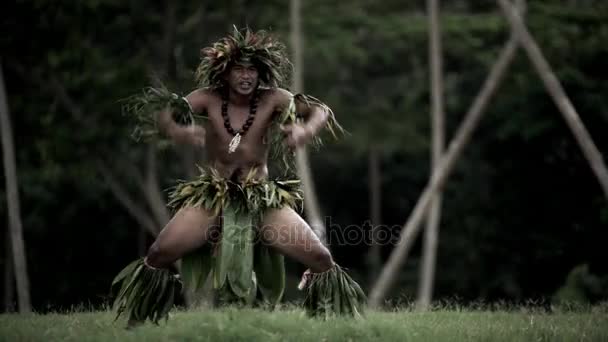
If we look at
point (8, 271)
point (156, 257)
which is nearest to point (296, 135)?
point (156, 257)

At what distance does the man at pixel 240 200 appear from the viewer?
247 inches

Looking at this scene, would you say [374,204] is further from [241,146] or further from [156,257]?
[156,257]

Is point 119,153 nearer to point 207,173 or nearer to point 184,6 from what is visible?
point 184,6

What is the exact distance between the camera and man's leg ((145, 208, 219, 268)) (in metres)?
6.24

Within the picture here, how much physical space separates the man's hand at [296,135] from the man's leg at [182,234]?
76 cm

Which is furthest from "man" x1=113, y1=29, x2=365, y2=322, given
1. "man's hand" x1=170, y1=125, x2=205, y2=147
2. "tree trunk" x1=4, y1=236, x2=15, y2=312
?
"tree trunk" x1=4, y1=236, x2=15, y2=312

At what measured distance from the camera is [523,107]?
1958 cm

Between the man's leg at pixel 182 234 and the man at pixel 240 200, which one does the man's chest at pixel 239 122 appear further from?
the man's leg at pixel 182 234

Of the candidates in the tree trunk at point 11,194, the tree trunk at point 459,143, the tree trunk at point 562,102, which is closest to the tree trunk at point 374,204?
the tree trunk at point 459,143

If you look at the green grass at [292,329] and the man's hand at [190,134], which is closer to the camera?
the green grass at [292,329]

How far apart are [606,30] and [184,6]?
8493mm

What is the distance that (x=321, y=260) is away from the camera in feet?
21.2

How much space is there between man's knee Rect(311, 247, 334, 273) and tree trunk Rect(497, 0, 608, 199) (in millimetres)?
8443

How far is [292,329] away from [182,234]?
0.99 meters
